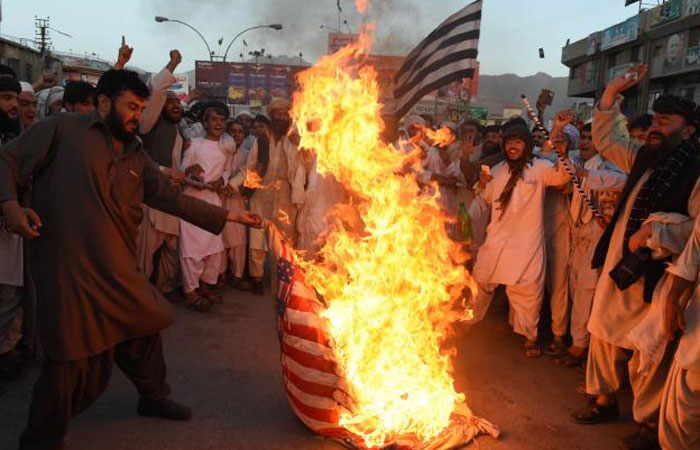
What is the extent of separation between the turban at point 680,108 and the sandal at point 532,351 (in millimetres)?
2589

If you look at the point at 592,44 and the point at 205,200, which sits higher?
the point at 592,44

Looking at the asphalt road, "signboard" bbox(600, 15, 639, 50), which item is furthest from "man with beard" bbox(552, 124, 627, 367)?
"signboard" bbox(600, 15, 639, 50)

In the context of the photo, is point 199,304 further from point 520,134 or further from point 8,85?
point 520,134

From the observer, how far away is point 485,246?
572cm

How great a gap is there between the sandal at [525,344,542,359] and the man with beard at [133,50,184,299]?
423 cm

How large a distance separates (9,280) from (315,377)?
2.67 m

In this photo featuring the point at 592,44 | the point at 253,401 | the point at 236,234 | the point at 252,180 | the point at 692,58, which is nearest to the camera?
the point at 253,401

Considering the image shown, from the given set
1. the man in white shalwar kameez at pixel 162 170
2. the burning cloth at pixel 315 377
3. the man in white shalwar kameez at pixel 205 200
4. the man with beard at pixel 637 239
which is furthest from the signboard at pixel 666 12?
the burning cloth at pixel 315 377

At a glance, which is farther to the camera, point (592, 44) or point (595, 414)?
point (592, 44)

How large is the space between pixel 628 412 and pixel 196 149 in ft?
17.5

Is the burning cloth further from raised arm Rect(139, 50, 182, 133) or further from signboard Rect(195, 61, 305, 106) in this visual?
signboard Rect(195, 61, 305, 106)

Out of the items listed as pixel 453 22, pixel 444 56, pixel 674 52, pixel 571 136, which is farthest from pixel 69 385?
pixel 674 52

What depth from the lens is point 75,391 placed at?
11.1ft

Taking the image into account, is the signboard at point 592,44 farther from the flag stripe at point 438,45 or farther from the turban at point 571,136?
the turban at point 571,136
